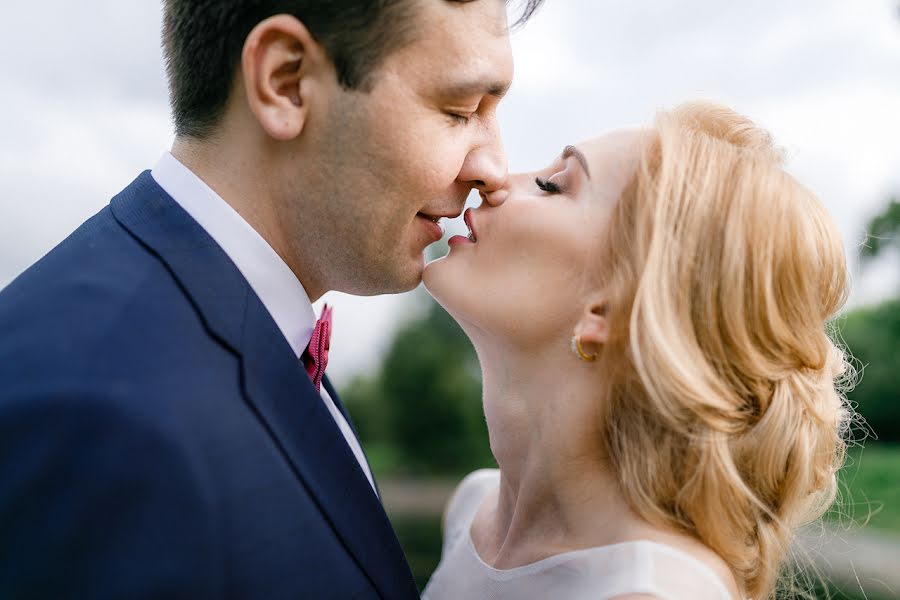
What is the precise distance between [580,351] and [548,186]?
640 millimetres

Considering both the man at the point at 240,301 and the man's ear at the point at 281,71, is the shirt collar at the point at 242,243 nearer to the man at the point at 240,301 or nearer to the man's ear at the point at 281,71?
the man at the point at 240,301

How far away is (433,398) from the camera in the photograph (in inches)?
1519

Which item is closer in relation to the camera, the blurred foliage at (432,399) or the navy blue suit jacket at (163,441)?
the navy blue suit jacket at (163,441)

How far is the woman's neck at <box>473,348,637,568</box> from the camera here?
297cm

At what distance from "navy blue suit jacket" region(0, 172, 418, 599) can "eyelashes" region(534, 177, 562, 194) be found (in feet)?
3.95

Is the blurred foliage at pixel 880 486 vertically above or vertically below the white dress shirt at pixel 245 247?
below

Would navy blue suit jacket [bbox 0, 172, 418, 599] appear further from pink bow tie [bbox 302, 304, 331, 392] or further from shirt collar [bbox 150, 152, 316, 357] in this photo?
pink bow tie [bbox 302, 304, 331, 392]

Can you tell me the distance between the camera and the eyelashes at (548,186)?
3.14m

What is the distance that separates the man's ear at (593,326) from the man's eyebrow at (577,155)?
19.6 inches

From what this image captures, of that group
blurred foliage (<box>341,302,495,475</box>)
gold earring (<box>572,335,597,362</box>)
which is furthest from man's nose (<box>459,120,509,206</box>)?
blurred foliage (<box>341,302,495,475</box>)

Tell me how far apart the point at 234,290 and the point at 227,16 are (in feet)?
3.01

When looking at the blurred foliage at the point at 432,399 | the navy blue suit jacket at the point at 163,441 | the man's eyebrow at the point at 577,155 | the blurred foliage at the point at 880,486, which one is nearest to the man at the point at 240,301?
the navy blue suit jacket at the point at 163,441

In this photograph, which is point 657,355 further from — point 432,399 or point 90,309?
point 432,399

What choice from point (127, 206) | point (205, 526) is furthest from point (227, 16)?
point (205, 526)
